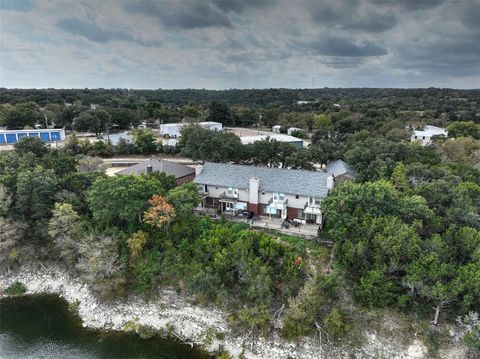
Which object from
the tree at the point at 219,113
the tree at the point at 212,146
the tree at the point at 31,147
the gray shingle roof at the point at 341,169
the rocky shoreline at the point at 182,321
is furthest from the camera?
the tree at the point at 219,113

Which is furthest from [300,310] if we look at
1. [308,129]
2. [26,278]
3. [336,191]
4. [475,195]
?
[308,129]

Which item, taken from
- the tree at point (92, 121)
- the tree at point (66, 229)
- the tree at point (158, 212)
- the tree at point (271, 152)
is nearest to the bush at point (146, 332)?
the tree at point (158, 212)

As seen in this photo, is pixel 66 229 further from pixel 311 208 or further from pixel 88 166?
pixel 311 208

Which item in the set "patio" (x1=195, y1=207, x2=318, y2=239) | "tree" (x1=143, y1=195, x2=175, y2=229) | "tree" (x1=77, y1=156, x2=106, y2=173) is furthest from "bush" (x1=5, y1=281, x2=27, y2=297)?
"patio" (x1=195, y1=207, x2=318, y2=239)

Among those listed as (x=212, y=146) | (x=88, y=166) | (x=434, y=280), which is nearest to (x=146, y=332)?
(x=434, y=280)

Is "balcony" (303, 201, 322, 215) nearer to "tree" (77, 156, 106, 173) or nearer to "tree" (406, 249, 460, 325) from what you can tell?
"tree" (406, 249, 460, 325)

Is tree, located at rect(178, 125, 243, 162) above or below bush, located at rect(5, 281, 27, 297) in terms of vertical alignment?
above

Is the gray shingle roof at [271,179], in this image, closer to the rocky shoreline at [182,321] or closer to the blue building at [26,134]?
the rocky shoreline at [182,321]
